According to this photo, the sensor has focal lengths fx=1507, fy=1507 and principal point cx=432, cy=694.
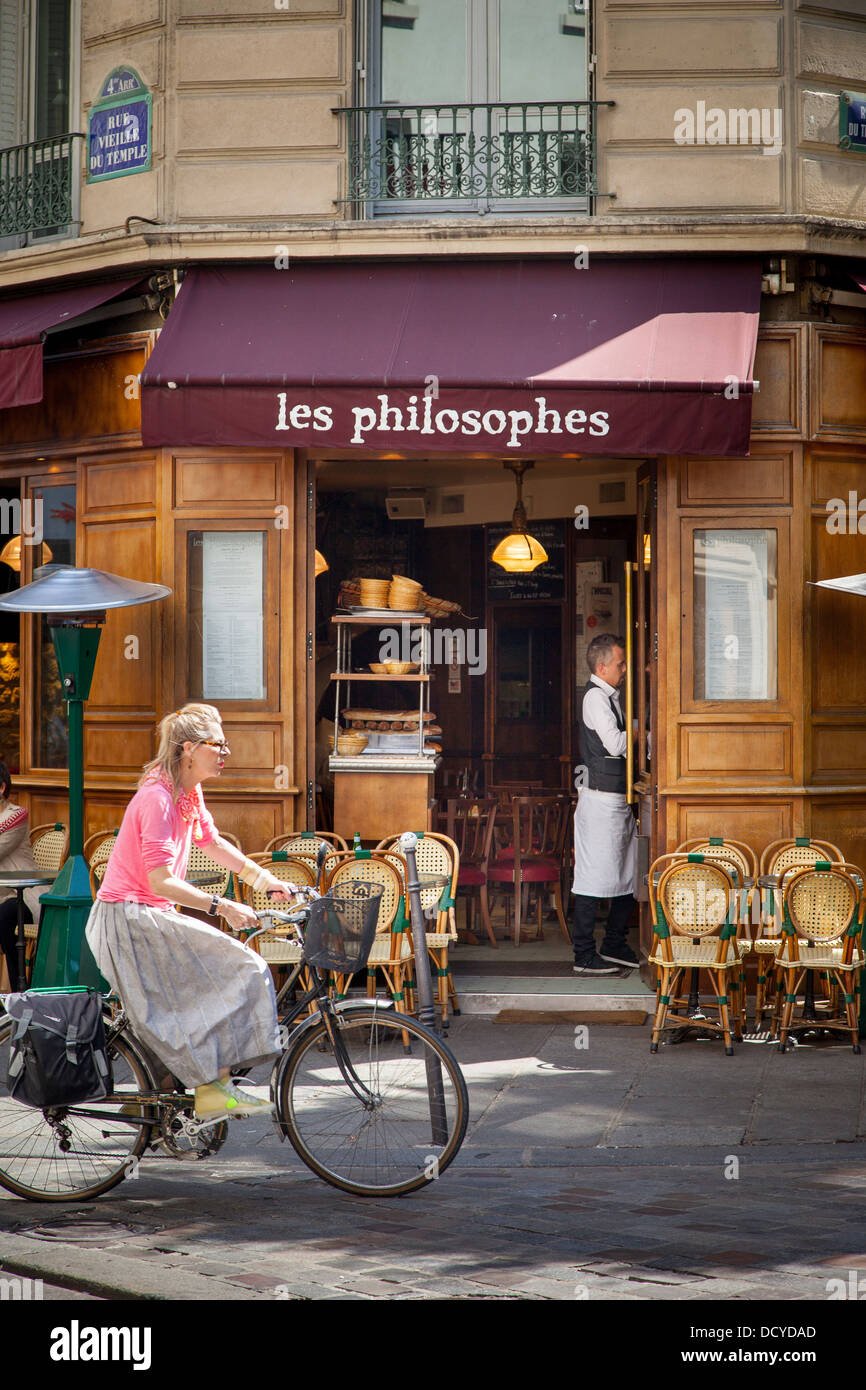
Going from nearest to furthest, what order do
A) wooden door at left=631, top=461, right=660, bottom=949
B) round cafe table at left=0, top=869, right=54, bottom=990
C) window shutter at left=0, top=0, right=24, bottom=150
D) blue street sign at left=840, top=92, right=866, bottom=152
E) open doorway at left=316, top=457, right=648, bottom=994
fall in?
round cafe table at left=0, top=869, right=54, bottom=990 < blue street sign at left=840, top=92, right=866, bottom=152 < wooden door at left=631, top=461, right=660, bottom=949 < window shutter at left=0, top=0, right=24, bottom=150 < open doorway at left=316, top=457, right=648, bottom=994

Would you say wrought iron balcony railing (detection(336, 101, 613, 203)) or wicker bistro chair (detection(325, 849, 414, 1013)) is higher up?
wrought iron balcony railing (detection(336, 101, 613, 203))

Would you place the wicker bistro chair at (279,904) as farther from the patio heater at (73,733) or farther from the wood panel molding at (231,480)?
the wood panel molding at (231,480)

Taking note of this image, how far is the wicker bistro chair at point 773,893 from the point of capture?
8.88 meters

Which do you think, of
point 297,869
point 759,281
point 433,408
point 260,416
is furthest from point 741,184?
point 297,869

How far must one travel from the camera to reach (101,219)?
10.7 meters

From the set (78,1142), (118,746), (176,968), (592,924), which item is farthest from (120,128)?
(78,1142)

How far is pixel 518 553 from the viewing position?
12.7m

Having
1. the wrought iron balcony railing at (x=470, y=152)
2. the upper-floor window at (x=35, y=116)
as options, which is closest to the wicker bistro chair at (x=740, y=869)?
the wrought iron balcony railing at (x=470, y=152)

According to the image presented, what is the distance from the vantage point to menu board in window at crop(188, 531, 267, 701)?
1027 cm

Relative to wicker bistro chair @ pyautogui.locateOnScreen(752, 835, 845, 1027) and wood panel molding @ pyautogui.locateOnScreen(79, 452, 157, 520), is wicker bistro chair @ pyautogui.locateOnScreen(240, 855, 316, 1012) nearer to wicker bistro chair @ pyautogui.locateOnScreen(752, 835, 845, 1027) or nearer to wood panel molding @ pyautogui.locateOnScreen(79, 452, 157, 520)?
wicker bistro chair @ pyautogui.locateOnScreen(752, 835, 845, 1027)

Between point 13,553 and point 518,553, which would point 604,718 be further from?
point 13,553

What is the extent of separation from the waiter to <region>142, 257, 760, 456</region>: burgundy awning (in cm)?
183

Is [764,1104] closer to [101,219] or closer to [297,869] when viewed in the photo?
[297,869]

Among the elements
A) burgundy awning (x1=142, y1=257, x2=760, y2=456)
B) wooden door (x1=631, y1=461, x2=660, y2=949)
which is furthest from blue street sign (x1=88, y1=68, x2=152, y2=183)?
wooden door (x1=631, y1=461, x2=660, y2=949)
